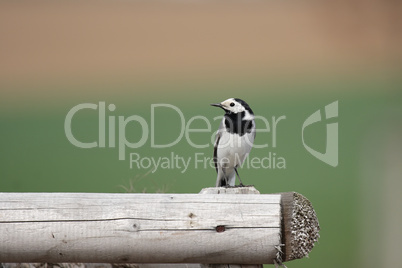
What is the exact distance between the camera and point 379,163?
14.4 ft

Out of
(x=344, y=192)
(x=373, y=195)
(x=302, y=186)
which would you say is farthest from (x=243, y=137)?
(x=373, y=195)

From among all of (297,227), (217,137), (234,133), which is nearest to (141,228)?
(297,227)

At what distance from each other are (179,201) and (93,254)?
0.30 meters

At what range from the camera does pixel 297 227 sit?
5.62ft

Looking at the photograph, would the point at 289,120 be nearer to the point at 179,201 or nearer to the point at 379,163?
the point at 379,163

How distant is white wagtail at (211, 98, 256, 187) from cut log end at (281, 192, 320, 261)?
1.56m

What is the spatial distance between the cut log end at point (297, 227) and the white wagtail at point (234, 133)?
1558 millimetres

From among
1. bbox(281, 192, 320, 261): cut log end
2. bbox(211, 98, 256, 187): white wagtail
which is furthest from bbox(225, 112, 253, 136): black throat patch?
bbox(281, 192, 320, 261): cut log end

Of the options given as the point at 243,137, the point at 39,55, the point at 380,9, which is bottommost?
the point at 243,137

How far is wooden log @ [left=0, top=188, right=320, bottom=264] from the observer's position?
1.70 metres

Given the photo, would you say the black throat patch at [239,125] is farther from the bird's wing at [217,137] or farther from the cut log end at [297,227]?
the cut log end at [297,227]

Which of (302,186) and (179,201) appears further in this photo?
(302,186)

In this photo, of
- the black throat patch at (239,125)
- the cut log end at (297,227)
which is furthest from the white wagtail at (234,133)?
the cut log end at (297,227)

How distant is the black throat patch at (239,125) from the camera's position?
3293 mm
